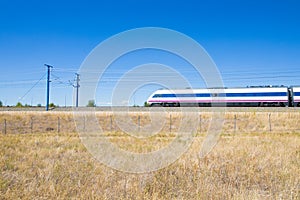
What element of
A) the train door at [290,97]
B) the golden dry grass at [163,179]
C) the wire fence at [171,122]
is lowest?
the golden dry grass at [163,179]

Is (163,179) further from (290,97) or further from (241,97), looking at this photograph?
(290,97)

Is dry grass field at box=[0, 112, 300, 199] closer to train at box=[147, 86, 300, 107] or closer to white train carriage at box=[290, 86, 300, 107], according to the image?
train at box=[147, 86, 300, 107]

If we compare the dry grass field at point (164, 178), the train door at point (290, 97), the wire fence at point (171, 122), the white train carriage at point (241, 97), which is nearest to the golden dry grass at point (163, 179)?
the dry grass field at point (164, 178)

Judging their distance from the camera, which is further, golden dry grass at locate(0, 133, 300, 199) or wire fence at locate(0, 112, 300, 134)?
wire fence at locate(0, 112, 300, 134)

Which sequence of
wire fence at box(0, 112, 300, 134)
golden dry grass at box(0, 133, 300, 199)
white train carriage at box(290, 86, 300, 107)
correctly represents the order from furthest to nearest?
white train carriage at box(290, 86, 300, 107) < wire fence at box(0, 112, 300, 134) < golden dry grass at box(0, 133, 300, 199)

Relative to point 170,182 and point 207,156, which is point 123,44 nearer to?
point 170,182

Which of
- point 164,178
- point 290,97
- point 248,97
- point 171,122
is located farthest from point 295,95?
point 164,178

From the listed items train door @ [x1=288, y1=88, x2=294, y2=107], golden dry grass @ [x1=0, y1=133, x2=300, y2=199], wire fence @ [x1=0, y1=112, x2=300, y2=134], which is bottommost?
golden dry grass @ [x1=0, y1=133, x2=300, y2=199]

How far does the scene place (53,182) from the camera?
5492 mm

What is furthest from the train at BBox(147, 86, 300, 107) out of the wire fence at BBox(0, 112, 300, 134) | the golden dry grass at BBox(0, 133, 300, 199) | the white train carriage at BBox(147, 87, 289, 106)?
the golden dry grass at BBox(0, 133, 300, 199)

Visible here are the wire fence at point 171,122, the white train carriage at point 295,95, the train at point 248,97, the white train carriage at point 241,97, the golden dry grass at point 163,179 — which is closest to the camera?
the golden dry grass at point 163,179

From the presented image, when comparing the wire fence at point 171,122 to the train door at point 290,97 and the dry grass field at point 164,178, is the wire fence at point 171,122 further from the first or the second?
the train door at point 290,97

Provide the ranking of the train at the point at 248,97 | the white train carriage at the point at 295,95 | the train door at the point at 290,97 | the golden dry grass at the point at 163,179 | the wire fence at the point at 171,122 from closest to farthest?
1. the golden dry grass at the point at 163,179
2. the wire fence at the point at 171,122
3. the white train carriage at the point at 295,95
4. the train at the point at 248,97
5. the train door at the point at 290,97

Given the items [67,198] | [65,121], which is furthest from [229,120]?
[67,198]
